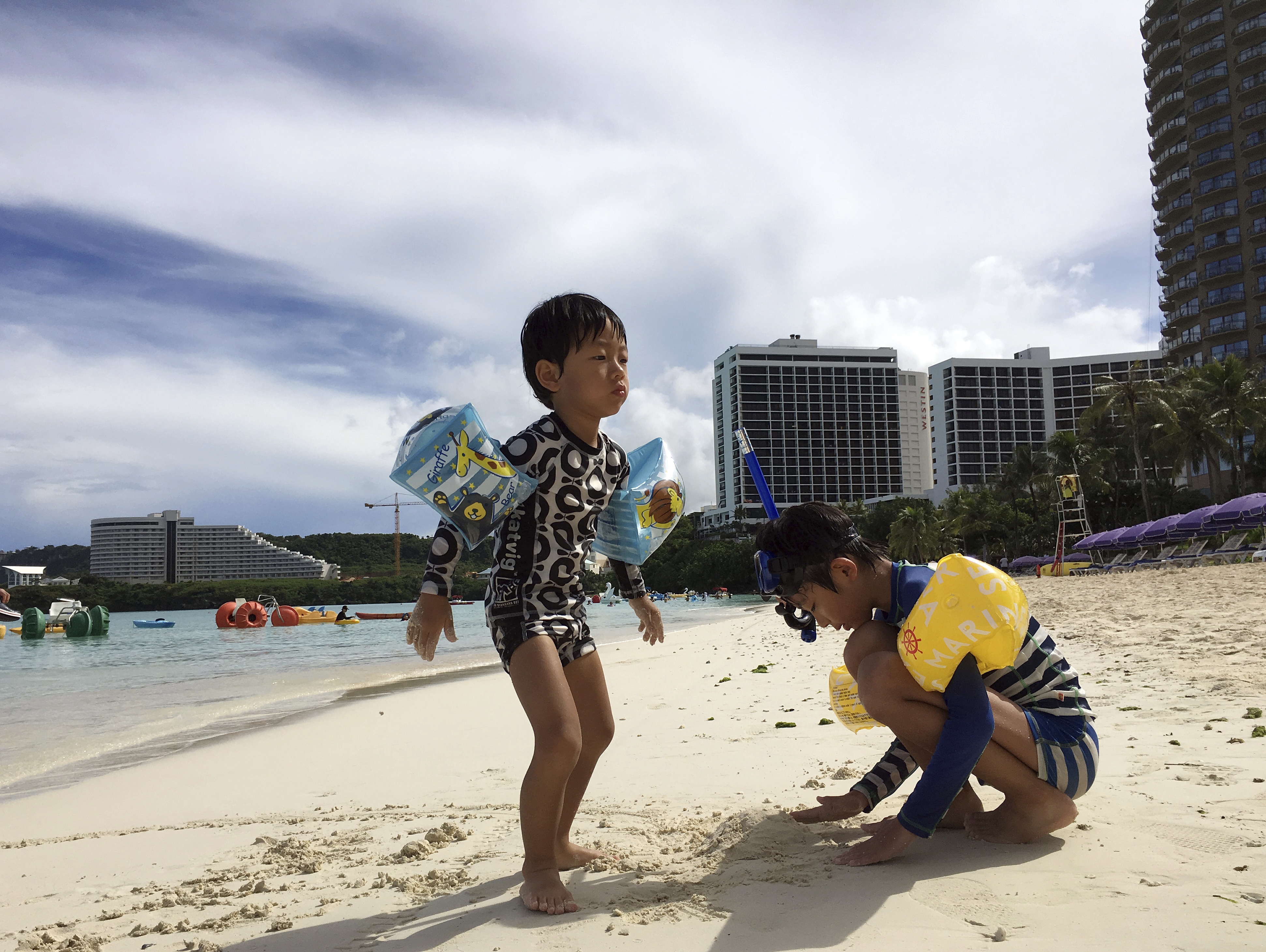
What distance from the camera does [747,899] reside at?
2.20 meters

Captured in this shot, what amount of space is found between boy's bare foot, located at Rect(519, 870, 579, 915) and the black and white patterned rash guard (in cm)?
71

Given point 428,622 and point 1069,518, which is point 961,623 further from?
point 1069,518

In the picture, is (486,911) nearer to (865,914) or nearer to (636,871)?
(636,871)

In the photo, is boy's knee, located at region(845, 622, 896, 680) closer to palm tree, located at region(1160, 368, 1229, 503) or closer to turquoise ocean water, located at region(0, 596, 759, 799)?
turquoise ocean water, located at region(0, 596, 759, 799)

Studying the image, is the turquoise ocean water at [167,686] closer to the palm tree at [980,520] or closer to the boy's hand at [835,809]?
the boy's hand at [835,809]

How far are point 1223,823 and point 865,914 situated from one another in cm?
130

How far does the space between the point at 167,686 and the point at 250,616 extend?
115 ft

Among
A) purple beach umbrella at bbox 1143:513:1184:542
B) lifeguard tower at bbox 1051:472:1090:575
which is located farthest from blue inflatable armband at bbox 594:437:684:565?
lifeguard tower at bbox 1051:472:1090:575

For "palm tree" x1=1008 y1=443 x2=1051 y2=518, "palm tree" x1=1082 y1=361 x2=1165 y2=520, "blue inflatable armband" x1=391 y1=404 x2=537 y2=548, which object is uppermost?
"palm tree" x1=1082 y1=361 x2=1165 y2=520

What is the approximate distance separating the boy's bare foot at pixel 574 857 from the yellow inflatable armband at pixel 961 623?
126cm

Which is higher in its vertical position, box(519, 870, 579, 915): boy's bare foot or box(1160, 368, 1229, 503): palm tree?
box(1160, 368, 1229, 503): palm tree

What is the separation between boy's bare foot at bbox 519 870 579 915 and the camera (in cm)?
224

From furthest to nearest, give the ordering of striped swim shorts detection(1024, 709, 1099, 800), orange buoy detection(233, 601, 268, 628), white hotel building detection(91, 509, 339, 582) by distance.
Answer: white hotel building detection(91, 509, 339, 582)
orange buoy detection(233, 601, 268, 628)
striped swim shorts detection(1024, 709, 1099, 800)

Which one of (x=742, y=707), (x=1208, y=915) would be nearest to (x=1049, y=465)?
(x=742, y=707)
